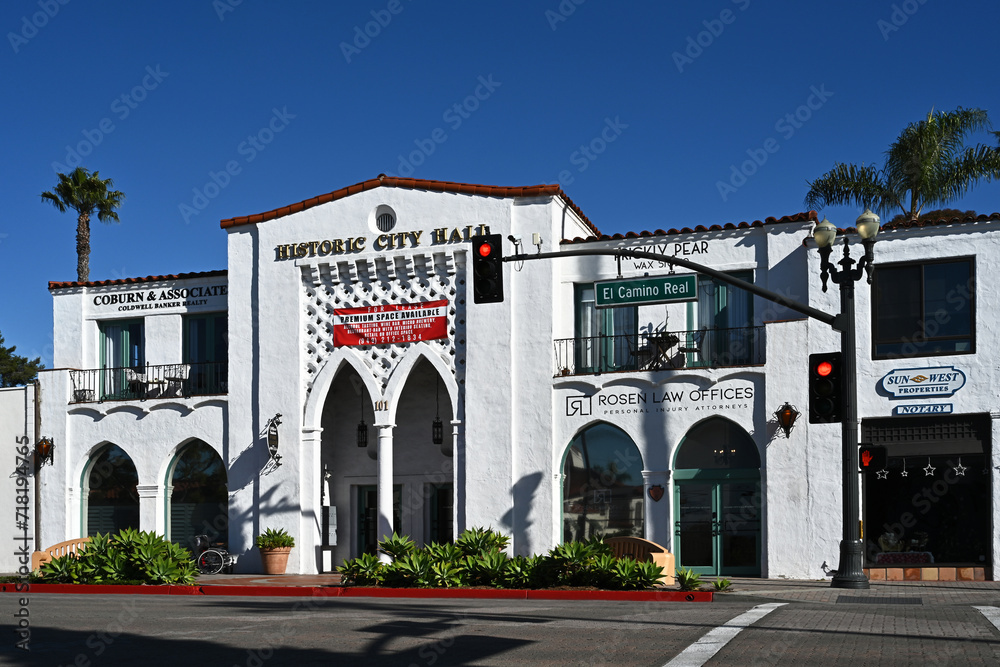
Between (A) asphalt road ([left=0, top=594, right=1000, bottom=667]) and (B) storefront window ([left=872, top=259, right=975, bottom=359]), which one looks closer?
(A) asphalt road ([left=0, top=594, right=1000, bottom=667])

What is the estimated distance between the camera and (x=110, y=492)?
87.4 feet

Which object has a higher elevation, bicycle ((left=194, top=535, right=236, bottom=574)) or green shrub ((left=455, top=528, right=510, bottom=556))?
green shrub ((left=455, top=528, right=510, bottom=556))

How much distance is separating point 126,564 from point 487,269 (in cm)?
970

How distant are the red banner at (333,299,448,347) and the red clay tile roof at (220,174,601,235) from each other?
2.43m

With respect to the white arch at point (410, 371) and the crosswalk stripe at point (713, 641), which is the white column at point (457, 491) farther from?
the crosswalk stripe at point (713, 641)

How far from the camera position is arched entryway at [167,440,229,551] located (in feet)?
84.5


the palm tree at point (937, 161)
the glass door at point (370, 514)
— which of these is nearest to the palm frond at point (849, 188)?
the palm tree at point (937, 161)

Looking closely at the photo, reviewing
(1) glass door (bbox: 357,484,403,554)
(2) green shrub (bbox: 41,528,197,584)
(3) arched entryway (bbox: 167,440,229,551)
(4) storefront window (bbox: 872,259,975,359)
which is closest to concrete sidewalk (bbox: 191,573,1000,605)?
(2) green shrub (bbox: 41,528,197,584)

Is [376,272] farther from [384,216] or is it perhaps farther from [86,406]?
[86,406]

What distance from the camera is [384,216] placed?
2488 centimetres

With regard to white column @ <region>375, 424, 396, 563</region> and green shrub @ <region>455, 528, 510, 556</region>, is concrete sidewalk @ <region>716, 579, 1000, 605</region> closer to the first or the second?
green shrub @ <region>455, 528, 510, 556</region>

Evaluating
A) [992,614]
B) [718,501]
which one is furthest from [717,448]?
[992,614]

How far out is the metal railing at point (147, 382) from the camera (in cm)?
2630

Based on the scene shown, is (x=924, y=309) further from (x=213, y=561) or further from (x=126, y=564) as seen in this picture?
(x=213, y=561)
